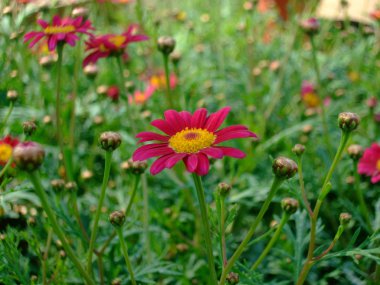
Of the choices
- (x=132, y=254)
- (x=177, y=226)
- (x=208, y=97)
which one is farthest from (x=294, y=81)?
(x=132, y=254)

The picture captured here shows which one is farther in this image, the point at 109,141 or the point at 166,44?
the point at 166,44

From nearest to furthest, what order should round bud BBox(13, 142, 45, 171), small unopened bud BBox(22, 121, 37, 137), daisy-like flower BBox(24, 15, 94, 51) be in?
1. round bud BBox(13, 142, 45, 171)
2. small unopened bud BBox(22, 121, 37, 137)
3. daisy-like flower BBox(24, 15, 94, 51)

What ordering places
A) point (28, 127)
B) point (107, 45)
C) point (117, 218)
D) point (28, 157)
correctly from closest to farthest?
1. point (28, 157)
2. point (117, 218)
3. point (28, 127)
4. point (107, 45)

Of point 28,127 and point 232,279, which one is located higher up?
point 28,127

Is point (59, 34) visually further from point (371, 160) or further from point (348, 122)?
point (371, 160)

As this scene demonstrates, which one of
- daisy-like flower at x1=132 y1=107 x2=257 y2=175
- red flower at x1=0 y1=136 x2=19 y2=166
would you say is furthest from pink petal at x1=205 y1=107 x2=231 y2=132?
red flower at x1=0 y1=136 x2=19 y2=166

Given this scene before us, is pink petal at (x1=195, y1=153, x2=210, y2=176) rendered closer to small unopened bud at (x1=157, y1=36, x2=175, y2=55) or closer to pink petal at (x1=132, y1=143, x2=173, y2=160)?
pink petal at (x1=132, y1=143, x2=173, y2=160)

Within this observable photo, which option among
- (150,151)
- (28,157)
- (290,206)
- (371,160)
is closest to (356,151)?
(371,160)

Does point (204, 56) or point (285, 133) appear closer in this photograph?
point (285, 133)

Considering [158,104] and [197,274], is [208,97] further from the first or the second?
[197,274]
